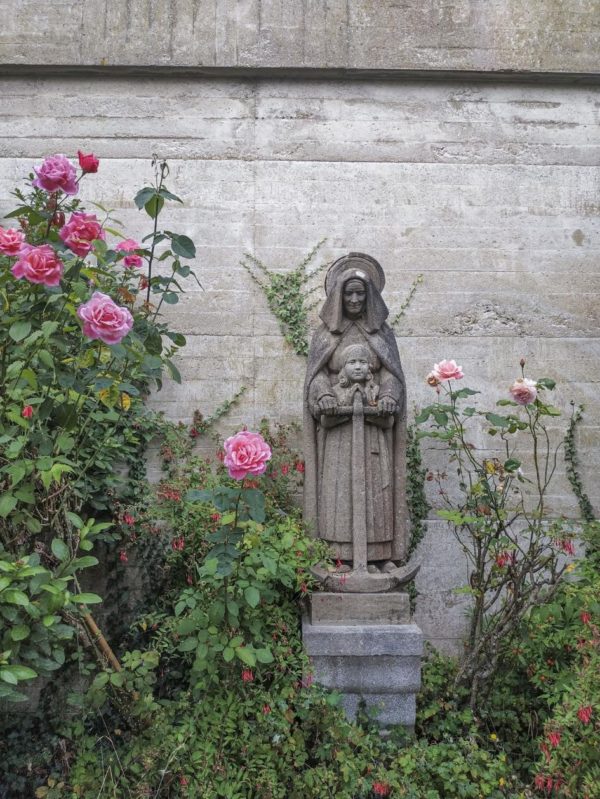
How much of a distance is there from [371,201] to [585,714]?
12.7ft

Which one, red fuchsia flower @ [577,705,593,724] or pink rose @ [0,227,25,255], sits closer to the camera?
pink rose @ [0,227,25,255]

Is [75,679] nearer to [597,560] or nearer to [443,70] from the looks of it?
[597,560]

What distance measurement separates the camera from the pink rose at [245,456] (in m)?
2.82

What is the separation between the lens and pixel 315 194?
18.2 feet

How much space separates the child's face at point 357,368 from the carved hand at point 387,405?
184mm

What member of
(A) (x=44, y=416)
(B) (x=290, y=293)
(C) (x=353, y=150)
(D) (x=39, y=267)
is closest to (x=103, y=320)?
(D) (x=39, y=267)

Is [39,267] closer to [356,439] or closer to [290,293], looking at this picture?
[356,439]

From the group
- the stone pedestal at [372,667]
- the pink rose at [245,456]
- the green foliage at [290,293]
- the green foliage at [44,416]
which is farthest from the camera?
the green foliage at [290,293]

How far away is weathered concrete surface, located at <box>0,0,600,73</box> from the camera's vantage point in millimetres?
5625

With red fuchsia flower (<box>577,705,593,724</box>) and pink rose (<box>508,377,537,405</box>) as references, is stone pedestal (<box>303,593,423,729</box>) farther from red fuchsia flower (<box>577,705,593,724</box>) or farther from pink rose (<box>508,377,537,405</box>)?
pink rose (<box>508,377,537,405</box>)

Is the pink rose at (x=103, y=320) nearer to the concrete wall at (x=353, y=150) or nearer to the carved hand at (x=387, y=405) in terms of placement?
the carved hand at (x=387, y=405)

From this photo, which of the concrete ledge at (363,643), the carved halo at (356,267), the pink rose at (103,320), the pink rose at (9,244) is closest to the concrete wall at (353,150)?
the carved halo at (356,267)

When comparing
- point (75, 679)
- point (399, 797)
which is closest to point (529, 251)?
point (399, 797)

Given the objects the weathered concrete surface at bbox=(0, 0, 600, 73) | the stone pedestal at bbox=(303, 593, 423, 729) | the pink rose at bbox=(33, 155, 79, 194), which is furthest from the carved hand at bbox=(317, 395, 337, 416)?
the weathered concrete surface at bbox=(0, 0, 600, 73)
